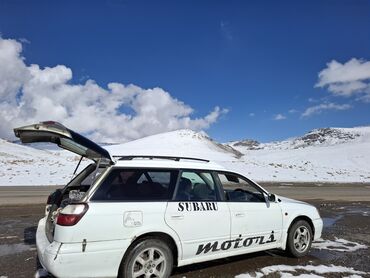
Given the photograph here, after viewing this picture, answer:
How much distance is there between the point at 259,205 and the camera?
648 centimetres

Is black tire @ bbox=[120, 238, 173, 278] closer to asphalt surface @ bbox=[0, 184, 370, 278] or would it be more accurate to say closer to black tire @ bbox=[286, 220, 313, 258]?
asphalt surface @ bbox=[0, 184, 370, 278]

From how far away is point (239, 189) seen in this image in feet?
22.2

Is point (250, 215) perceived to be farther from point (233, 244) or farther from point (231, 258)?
point (231, 258)

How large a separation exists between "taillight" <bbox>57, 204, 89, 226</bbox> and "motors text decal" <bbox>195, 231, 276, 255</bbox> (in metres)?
1.81

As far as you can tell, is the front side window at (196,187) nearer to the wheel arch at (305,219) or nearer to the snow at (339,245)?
the wheel arch at (305,219)

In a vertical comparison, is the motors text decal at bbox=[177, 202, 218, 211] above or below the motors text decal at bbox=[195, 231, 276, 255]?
above

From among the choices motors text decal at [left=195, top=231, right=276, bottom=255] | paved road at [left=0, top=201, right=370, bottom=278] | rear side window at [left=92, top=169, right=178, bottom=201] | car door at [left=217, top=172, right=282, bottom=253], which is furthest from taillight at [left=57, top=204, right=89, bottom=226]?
car door at [left=217, top=172, right=282, bottom=253]

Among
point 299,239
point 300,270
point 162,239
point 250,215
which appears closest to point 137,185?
point 162,239

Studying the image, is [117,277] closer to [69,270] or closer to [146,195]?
[69,270]

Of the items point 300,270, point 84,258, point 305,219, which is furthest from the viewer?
point 305,219

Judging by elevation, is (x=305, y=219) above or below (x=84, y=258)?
above

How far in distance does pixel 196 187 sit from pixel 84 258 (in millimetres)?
1980

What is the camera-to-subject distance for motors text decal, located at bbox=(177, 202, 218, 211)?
217 inches

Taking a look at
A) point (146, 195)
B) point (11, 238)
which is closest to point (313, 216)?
point (146, 195)
